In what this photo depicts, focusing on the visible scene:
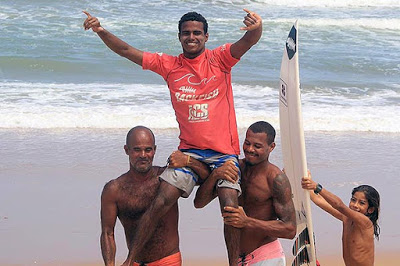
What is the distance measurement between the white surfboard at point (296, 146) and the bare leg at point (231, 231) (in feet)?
1.64

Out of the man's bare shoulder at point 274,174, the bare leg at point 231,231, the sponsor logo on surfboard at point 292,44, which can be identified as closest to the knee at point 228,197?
the bare leg at point 231,231

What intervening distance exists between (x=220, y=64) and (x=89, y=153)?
170 inches

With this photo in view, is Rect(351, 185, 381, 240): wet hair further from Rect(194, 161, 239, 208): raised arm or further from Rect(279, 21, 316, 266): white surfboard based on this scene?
Rect(194, 161, 239, 208): raised arm

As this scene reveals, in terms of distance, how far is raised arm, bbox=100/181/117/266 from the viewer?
4371 mm

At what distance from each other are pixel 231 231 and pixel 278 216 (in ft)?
0.96

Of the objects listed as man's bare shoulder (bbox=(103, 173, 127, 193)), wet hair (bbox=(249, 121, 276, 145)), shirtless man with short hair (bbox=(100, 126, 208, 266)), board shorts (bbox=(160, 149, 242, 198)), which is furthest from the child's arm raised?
man's bare shoulder (bbox=(103, 173, 127, 193))

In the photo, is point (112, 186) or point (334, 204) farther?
point (334, 204)

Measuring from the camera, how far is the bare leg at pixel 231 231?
4.32 metres

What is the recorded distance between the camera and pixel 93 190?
752 cm

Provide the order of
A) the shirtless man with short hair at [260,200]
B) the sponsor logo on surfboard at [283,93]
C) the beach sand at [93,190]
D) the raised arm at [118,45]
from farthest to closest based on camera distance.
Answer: the beach sand at [93,190] → the sponsor logo on surfboard at [283,93] → the raised arm at [118,45] → the shirtless man with short hair at [260,200]

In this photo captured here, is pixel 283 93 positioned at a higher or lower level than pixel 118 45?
lower

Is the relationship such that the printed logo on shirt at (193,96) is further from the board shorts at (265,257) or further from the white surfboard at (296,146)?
the board shorts at (265,257)

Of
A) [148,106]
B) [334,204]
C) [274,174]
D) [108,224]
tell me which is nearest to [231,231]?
[274,174]

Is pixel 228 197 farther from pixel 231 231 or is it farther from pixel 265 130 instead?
pixel 265 130
